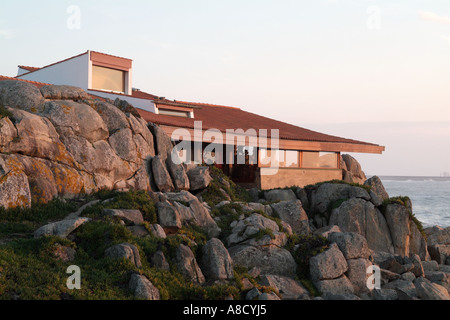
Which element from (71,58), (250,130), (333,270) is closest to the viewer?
(333,270)

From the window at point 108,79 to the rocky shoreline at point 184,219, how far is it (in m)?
10.9

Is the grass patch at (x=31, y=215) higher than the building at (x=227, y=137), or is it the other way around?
the building at (x=227, y=137)

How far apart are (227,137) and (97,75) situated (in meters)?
11.7

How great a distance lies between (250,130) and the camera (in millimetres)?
30984

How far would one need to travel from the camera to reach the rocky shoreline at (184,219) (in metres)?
13.7

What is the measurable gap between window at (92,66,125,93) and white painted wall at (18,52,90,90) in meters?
0.82

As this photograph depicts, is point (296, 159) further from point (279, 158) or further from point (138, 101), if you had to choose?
point (138, 101)

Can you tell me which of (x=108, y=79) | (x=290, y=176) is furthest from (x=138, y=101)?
(x=290, y=176)

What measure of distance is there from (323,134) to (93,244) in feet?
86.6

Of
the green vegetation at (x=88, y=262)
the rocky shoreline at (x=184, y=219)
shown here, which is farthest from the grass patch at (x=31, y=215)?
the rocky shoreline at (x=184, y=219)

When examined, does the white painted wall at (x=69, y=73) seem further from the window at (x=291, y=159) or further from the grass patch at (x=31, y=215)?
the grass patch at (x=31, y=215)

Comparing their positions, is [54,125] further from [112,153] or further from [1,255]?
[1,255]

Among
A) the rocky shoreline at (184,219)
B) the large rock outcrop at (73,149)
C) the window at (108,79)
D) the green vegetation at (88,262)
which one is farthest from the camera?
the window at (108,79)
